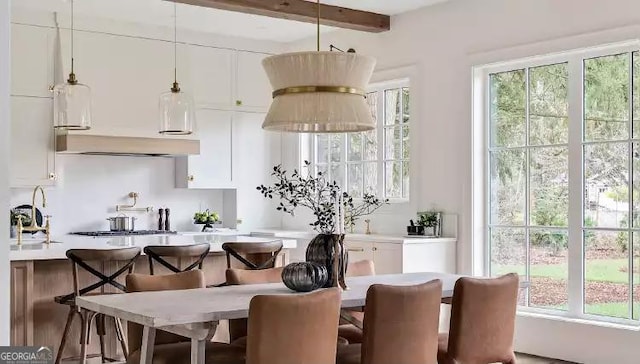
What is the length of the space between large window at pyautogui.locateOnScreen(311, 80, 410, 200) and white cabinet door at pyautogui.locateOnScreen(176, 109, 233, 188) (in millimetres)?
1049

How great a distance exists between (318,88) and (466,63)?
3371mm

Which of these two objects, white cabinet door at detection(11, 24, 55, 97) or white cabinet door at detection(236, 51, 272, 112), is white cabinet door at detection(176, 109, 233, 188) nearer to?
white cabinet door at detection(236, 51, 272, 112)

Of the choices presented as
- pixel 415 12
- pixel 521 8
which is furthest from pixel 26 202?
pixel 521 8

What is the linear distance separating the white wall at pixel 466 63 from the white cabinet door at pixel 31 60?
279 centimetres

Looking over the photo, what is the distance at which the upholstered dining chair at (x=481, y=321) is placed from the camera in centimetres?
388

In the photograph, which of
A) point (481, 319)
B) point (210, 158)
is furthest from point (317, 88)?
point (210, 158)

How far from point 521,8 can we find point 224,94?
10.7 feet

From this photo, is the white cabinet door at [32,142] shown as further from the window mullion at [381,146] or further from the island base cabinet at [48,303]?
the window mullion at [381,146]

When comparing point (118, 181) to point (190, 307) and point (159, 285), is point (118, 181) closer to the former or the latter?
point (159, 285)

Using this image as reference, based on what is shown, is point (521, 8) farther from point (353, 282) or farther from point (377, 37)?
point (353, 282)

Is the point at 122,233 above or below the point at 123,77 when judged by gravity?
below

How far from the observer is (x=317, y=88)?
3627 millimetres

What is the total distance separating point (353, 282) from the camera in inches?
180

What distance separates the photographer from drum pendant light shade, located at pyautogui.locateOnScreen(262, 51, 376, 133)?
361cm
